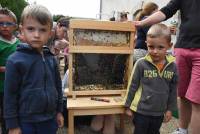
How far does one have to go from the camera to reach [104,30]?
11.3 ft

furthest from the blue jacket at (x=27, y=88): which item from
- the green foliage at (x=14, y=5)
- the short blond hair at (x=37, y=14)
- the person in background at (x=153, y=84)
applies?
the green foliage at (x=14, y=5)

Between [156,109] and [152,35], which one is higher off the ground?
[152,35]

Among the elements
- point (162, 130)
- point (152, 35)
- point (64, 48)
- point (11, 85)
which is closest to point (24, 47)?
point (11, 85)

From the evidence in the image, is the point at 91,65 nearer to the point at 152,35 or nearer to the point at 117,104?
the point at 117,104

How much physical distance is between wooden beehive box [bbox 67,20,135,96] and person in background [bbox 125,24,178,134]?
685mm

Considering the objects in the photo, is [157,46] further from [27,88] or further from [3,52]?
[3,52]

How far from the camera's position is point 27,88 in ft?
7.25

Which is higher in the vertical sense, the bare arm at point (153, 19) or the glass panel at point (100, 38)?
the bare arm at point (153, 19)

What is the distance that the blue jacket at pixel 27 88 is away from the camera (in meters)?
2.16

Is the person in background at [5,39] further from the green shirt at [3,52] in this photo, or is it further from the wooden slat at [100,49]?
the wooden slat at [100,49]

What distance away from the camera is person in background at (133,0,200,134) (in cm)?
298

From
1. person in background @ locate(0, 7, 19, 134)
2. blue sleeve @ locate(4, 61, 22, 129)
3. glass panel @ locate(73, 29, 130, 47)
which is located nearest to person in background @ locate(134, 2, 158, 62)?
glass panel @ locate(73, 29, 130, 47)

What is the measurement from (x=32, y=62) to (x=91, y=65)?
1.45m

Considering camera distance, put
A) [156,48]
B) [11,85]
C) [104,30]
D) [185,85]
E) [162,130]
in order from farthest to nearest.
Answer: [162,130]
[104,30]
[185,85]
[156,48]
[11,85]
